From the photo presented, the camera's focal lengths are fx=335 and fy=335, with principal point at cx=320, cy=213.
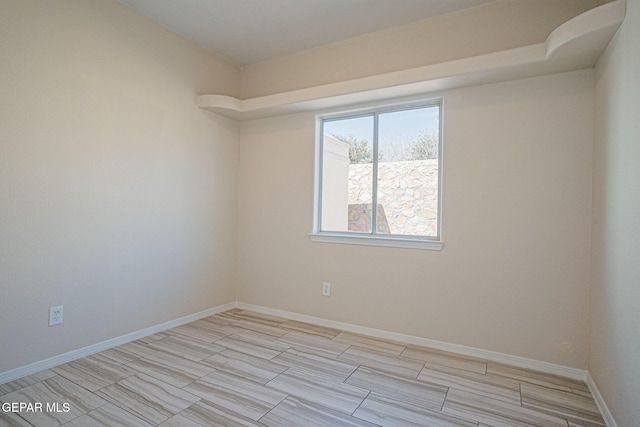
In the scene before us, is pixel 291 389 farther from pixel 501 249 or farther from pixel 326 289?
pixel 501 249

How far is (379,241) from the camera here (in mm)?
2990

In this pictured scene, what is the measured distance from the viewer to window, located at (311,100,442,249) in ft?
9.43

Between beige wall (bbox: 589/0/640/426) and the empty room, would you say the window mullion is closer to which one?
the empty room

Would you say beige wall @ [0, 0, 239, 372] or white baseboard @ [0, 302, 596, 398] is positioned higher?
beige wall @ [0, 0, 239, 372]

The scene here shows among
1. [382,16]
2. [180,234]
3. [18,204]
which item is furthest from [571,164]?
[18,204]

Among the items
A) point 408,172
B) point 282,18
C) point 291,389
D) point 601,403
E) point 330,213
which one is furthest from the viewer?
point 330,213

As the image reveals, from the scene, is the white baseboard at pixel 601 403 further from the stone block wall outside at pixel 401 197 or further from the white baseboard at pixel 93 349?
the white baseboard at pixel 93 349

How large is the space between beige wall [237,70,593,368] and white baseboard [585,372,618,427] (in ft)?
0.51

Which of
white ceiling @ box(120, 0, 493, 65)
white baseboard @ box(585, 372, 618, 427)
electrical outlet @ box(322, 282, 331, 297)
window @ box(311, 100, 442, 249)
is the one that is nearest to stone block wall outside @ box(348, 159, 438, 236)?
window @ box(311, 100, 442, 249)

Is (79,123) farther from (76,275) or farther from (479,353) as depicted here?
(479,353)

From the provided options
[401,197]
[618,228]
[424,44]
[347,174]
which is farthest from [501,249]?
[424,44]

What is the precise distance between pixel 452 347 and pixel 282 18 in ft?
9.90

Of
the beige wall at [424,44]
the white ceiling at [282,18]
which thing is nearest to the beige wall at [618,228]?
the beige wall at [424,44]

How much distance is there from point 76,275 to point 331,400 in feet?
6.47
